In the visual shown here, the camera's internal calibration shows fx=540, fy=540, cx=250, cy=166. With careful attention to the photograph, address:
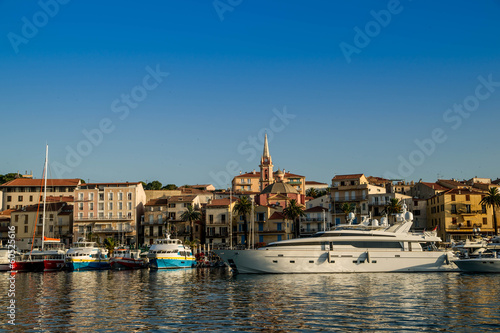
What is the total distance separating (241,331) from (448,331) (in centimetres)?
836

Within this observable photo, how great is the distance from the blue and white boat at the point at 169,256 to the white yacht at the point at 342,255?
58.5ft

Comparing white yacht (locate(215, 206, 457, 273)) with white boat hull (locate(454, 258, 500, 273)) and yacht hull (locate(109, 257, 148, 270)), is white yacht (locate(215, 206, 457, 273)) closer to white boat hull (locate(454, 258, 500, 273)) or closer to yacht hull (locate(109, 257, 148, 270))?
white boat hull (locate(454, 258, 500, 273))

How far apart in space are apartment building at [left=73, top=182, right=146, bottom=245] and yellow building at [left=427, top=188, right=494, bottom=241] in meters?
52.4

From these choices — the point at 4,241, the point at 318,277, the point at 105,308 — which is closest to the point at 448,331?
the point at 105,308

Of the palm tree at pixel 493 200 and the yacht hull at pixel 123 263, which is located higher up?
the palm tree at pixel 493 200

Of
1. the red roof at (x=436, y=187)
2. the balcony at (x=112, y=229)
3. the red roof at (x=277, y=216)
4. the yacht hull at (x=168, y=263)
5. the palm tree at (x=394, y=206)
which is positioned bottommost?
the yacht hull at (x=168, y=263)

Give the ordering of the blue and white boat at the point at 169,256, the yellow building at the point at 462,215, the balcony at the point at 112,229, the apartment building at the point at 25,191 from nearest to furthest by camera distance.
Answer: the blue and white boat at the point at 169,256 → the yellow building at the point at 462,215 → the balcony at the point at 112,229 → the apartment building at the point at 25,191

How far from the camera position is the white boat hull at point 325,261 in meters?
50.5

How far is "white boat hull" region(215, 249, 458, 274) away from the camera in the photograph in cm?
5053

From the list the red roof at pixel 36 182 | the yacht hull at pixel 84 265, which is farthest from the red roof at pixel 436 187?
the red roof at pixel 36 182

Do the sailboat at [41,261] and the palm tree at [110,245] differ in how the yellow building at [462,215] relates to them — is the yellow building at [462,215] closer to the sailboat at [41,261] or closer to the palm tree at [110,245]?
the palm tree at [110,245]

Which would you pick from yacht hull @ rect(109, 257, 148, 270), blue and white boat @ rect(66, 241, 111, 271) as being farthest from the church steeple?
blue and white boat @ rect(66, 241, 111, 271)

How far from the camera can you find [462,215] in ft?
273

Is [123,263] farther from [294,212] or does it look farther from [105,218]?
[294,212]
